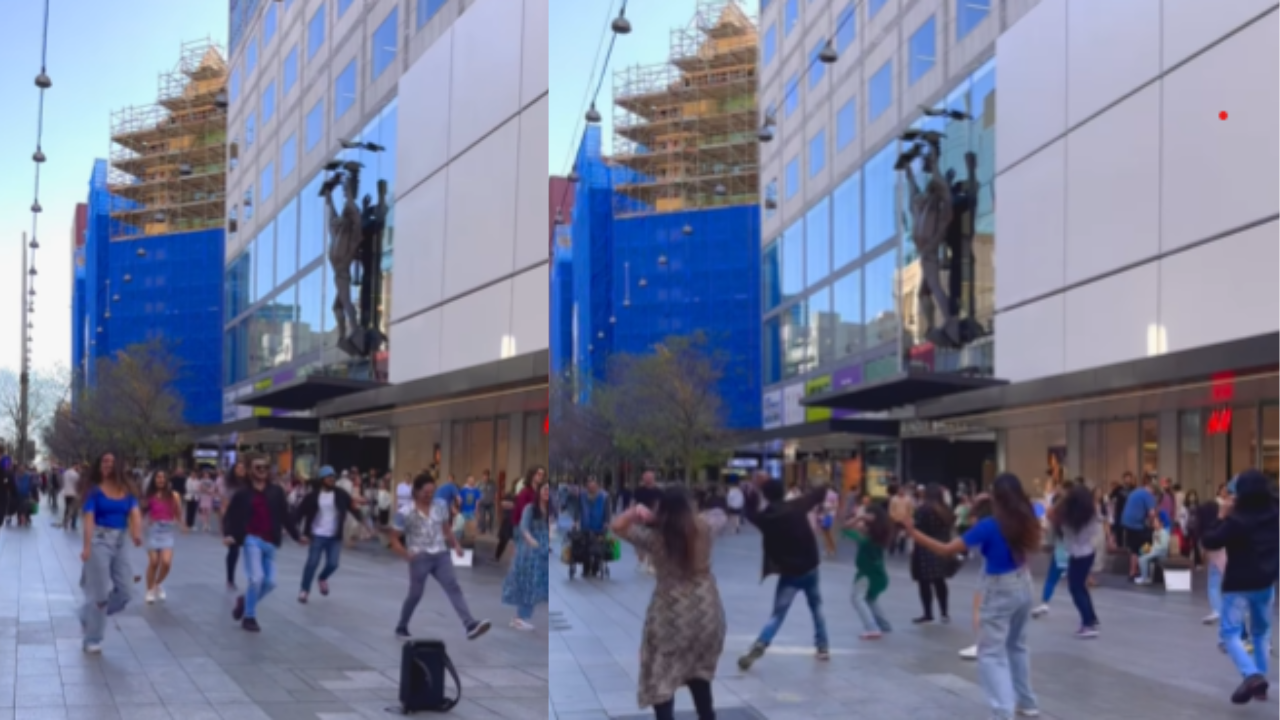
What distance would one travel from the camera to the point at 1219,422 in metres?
7.96

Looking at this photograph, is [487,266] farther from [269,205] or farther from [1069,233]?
[1069,233]

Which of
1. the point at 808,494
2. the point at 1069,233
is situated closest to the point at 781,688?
the point at 808,494

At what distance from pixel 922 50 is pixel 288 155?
13.9ft

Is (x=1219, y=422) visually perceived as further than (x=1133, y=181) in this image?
Yes

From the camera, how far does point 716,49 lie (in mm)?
7312

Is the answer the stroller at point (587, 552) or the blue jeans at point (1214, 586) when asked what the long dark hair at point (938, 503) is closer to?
the stroller at point (587, 552)

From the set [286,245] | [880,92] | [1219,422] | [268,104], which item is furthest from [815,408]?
[268,104]

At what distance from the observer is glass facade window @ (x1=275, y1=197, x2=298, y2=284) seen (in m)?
8.55

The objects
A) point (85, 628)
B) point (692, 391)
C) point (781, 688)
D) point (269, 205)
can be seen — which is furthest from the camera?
point (85, 628)

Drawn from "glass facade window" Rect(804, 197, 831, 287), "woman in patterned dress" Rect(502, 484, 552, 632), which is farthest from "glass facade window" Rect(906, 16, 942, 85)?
"woman in patterned dress" Rect(502, 484, 552, 632)

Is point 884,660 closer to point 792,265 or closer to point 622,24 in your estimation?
point 792,265

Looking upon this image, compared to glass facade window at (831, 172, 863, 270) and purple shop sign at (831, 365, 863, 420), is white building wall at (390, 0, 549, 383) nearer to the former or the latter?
glass facade window at (831, 172, 863, 270)

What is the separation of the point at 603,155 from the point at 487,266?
247cm

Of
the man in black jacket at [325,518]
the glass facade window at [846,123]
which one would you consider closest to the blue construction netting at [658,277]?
the glass facade window at [846,123]
